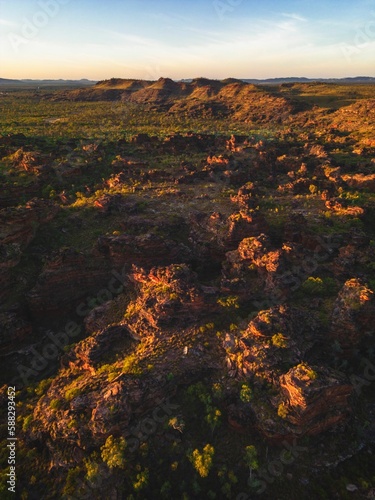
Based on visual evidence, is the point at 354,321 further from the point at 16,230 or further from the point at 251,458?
the point at 16,230

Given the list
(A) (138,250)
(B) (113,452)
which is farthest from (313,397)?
(A) (138,250)

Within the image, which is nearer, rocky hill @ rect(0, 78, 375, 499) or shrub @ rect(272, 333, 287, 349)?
rocky hill @ rect(0, 78, 375, 499)

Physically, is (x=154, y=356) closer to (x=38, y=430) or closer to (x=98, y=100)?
(x=38, y=430)

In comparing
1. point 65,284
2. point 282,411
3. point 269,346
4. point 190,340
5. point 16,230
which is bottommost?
point 282,411

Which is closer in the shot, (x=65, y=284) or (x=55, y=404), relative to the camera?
(x=55, y=404)

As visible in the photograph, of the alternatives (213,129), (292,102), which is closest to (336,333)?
(213,129)

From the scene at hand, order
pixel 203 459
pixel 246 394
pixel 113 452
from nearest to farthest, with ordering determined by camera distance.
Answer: pixel 113 452
pixel 203 459
pixel 246 394

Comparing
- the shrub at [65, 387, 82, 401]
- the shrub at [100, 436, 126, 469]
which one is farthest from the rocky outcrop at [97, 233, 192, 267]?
the shrub at [100, 436, 126, 469]

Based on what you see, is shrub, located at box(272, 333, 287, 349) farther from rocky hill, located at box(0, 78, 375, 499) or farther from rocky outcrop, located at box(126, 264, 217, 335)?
rocky outcrop, located at box(126, 264, 217, 335)

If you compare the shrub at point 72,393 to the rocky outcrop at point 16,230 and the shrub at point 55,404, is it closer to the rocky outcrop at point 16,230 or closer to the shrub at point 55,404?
the shrub at point 55,404

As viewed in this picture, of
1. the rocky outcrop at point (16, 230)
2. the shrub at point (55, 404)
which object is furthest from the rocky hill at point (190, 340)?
the rocky outcrop at point (16, 230)

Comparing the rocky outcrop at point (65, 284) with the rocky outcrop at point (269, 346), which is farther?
the rocky outcrop at point (65, 284)
